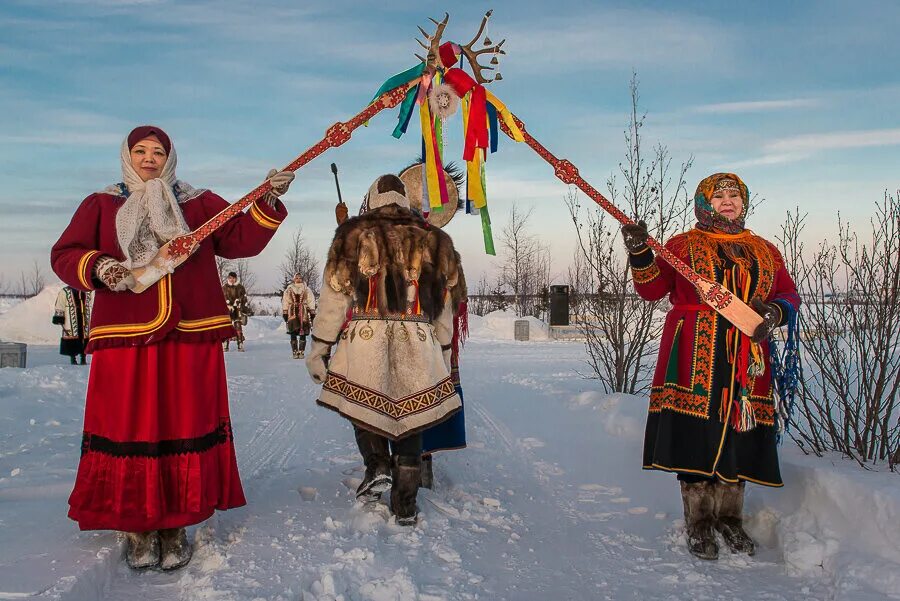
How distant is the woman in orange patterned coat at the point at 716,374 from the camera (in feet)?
11.7

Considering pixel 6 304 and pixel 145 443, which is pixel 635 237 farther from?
pixel 6 304

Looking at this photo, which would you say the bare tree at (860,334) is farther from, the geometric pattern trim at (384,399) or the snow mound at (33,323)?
the snow mound at (33,323)

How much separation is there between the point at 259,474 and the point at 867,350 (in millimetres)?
4173

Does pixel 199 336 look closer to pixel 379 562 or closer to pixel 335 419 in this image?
pixel 379 562

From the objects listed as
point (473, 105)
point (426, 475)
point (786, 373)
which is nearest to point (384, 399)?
point (426, 475)

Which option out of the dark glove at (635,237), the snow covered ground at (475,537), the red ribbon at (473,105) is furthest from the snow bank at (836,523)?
the red ribbon at (473,105)

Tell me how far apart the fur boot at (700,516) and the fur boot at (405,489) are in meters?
1.45

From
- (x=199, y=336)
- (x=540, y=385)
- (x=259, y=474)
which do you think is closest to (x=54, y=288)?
(x=540, y=385)

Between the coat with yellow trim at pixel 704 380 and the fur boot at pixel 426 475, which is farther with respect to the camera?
the fur boot at pixel 426 475

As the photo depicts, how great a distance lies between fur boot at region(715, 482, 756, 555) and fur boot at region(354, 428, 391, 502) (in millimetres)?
1849

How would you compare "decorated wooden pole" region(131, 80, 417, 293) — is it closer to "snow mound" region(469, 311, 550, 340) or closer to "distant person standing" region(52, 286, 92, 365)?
"distant person standing" region(52, 286, 92, 365)

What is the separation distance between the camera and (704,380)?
11.8 feet

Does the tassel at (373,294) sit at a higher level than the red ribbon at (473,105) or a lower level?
lower

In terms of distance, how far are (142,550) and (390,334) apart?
5.18ft
